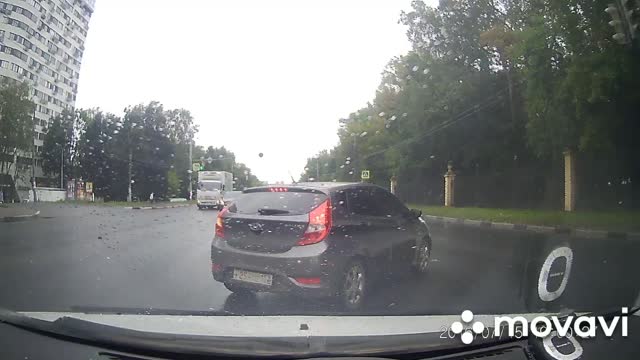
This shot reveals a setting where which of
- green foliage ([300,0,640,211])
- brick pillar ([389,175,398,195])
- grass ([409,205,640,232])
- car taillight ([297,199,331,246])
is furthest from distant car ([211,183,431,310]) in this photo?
grass ([409,205,640,232])

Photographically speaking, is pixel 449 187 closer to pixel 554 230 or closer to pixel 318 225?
pixel 554 230

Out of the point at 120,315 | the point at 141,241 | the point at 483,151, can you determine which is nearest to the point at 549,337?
the point at 120,315

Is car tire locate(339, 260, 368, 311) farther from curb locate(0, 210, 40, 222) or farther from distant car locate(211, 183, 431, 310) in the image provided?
curb locate(0, 210, 40, 222)

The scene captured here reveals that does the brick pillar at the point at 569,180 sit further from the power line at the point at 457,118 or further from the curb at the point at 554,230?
the power line at the point at 457,118

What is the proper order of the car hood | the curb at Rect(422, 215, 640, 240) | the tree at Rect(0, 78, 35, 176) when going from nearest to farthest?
the car hood → the tree at Rect(0, 78, 35, 176) → the curb at Rect(422, 215, 640, 240)

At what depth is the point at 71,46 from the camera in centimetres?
462

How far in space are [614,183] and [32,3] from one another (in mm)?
10457

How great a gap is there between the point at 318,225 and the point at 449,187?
3.82 m

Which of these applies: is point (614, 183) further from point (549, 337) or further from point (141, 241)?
point (141, 241)

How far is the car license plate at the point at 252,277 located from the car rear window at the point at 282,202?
0.51 m

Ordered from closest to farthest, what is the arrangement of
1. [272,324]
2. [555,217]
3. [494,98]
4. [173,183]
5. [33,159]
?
[272,324] < [33,159] < [173,183] < [555,217] < [494,98]

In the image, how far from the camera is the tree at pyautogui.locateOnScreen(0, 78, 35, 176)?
171 inches

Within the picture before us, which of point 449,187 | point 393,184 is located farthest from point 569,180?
point 393,184

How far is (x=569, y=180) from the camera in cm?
1202
